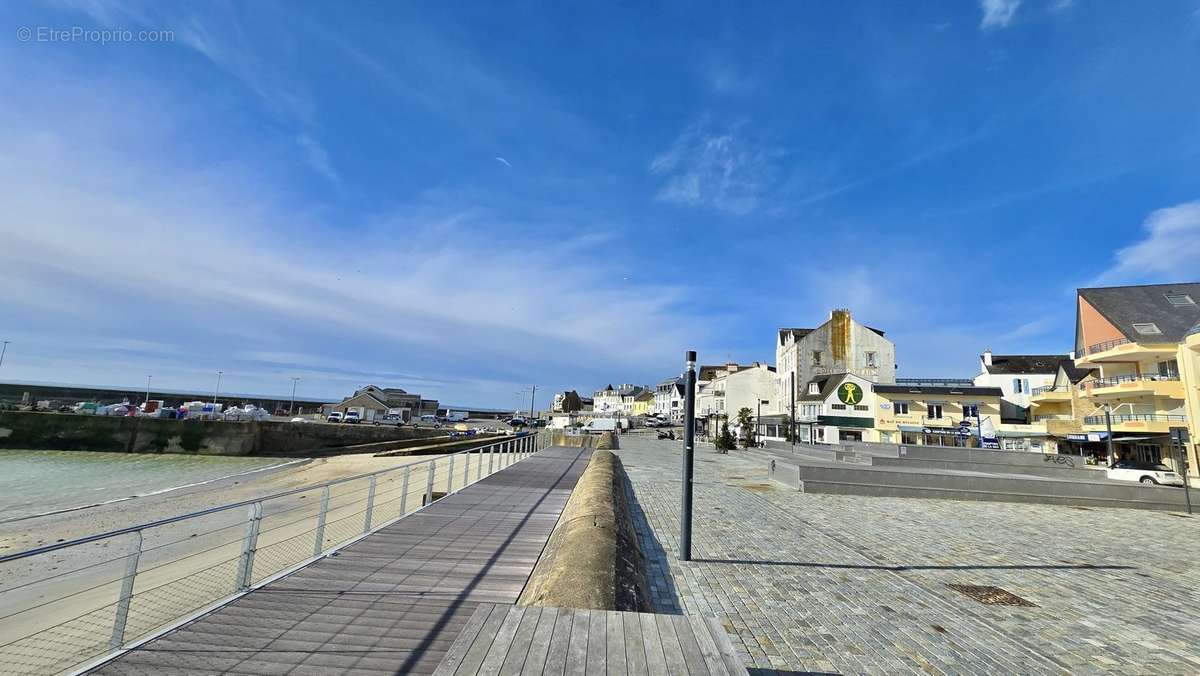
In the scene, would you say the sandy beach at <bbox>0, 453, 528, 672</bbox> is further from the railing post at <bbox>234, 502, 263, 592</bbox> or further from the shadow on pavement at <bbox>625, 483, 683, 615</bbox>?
the shadow on pavement at <bbox>625, 483, 683, 615</bbox>

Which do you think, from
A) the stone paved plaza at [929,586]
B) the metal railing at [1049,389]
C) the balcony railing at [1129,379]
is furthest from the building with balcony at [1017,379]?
the stone paved plaza at [929,586]

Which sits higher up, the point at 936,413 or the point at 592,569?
the point at 936,413

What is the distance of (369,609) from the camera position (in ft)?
15.6

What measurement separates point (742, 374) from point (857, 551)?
56.5 metres

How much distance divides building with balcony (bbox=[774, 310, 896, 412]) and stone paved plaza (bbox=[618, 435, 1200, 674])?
37.8 meters

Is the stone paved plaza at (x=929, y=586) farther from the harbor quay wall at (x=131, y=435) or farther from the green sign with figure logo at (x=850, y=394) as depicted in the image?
the harbor quay wall at (x=131, y=435)

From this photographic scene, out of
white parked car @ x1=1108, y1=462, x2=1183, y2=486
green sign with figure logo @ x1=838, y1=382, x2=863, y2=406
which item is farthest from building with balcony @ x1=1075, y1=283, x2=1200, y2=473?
green sign with figure logo @ x1=838, y1=382, x2=863, y2=406

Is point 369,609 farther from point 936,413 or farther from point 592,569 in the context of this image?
point 936,413

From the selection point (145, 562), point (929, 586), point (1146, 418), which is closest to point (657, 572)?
point (929, 586)

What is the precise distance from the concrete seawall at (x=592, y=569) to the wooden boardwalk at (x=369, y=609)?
517mm

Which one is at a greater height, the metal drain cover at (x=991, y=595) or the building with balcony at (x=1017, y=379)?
the building with balcony at (x=1017, y=379)

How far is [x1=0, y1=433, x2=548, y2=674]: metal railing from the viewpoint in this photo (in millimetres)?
4125

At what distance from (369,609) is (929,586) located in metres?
6.51

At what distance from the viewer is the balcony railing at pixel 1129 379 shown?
25953 millimetres
